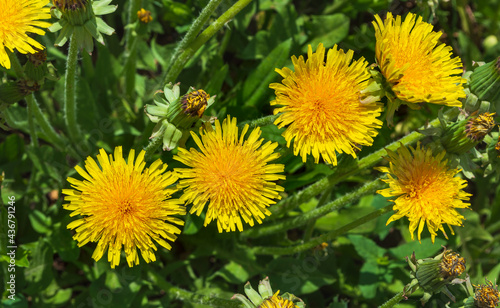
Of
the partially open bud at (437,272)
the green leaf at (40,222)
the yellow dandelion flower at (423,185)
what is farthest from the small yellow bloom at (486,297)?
the green leaf at (40,222)

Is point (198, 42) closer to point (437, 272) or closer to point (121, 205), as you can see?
A: point (121, 205)

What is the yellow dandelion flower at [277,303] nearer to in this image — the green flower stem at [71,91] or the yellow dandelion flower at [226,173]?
the yellow dandelion flower at [226,173]

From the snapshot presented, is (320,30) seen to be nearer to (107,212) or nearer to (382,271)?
(382,271)

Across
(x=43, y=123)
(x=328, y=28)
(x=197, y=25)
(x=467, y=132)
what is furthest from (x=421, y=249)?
(x=43, y=123)

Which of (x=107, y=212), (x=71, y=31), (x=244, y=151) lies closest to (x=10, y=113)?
(x=71, y=31)

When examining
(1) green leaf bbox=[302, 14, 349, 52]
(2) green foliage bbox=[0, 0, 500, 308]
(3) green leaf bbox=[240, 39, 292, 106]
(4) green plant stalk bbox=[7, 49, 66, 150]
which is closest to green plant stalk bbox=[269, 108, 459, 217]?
(2) green foliage bbox=[0, 0, 500, 308]

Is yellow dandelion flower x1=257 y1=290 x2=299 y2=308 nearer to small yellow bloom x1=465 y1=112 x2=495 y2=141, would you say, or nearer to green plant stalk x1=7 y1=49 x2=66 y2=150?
small yellow bloom x1=465 y1=112 x2=495 y2=141

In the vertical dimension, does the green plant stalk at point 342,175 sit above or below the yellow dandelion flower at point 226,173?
below
